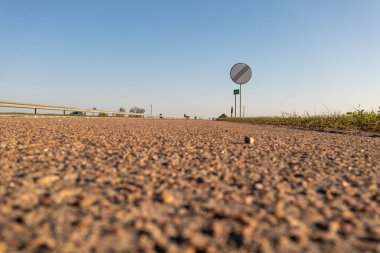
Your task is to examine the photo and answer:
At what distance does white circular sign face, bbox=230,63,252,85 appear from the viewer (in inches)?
954

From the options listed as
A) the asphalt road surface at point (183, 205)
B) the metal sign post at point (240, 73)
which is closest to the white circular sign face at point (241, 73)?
the metal sign post at point (240, 73)

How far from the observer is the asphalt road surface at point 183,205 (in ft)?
3.55

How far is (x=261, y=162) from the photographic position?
255 centimetres

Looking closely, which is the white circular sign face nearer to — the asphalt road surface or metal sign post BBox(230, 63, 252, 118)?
metal sign post BBox(230, 63, 252, 118)

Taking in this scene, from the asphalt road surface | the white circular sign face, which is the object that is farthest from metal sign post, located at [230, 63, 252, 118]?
the asphalt road surface

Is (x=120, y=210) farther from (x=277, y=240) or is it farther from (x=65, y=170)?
(x=65, y=170)

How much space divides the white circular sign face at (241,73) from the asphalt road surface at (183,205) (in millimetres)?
22234

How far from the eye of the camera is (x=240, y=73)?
24.6 m

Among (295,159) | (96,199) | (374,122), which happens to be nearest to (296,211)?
(96,199)

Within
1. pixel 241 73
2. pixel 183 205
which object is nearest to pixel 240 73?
pixel 241 73

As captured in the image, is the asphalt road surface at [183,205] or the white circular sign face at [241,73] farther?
the white circular sign face at [241,73]

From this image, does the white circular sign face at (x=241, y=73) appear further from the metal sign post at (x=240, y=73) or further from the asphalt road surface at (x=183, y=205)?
the asphalt road surface at (x=183, y=205)

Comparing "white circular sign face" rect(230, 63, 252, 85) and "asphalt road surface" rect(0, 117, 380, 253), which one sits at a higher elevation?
"white circular sign face" rect(230, 63, 252, 85)

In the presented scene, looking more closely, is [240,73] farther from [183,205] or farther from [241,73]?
[183,205]
